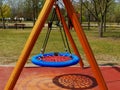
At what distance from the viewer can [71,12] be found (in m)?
5.29

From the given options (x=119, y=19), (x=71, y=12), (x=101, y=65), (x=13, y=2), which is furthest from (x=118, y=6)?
(x=71, y=12)

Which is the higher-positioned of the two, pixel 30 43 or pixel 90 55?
pixel 30 43

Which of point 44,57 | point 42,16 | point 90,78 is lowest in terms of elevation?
point 90,78

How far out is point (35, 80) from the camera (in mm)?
6832

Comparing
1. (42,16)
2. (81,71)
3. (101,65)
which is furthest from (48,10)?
(101,65)

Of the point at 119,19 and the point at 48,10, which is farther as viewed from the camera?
the point at 119,19

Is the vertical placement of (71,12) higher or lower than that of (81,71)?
higher

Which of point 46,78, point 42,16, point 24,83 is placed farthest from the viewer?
point 46,78

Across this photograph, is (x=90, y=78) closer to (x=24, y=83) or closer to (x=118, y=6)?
(x=24, y=83)

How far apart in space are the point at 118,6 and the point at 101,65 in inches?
1899

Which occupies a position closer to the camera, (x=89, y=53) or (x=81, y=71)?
(x=89, y=53)

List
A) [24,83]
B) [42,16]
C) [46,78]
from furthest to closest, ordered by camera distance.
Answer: [46,78] < [24,83] < [42,16]

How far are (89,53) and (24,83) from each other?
86.5 inches

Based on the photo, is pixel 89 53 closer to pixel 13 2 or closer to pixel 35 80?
pixel 35 80
